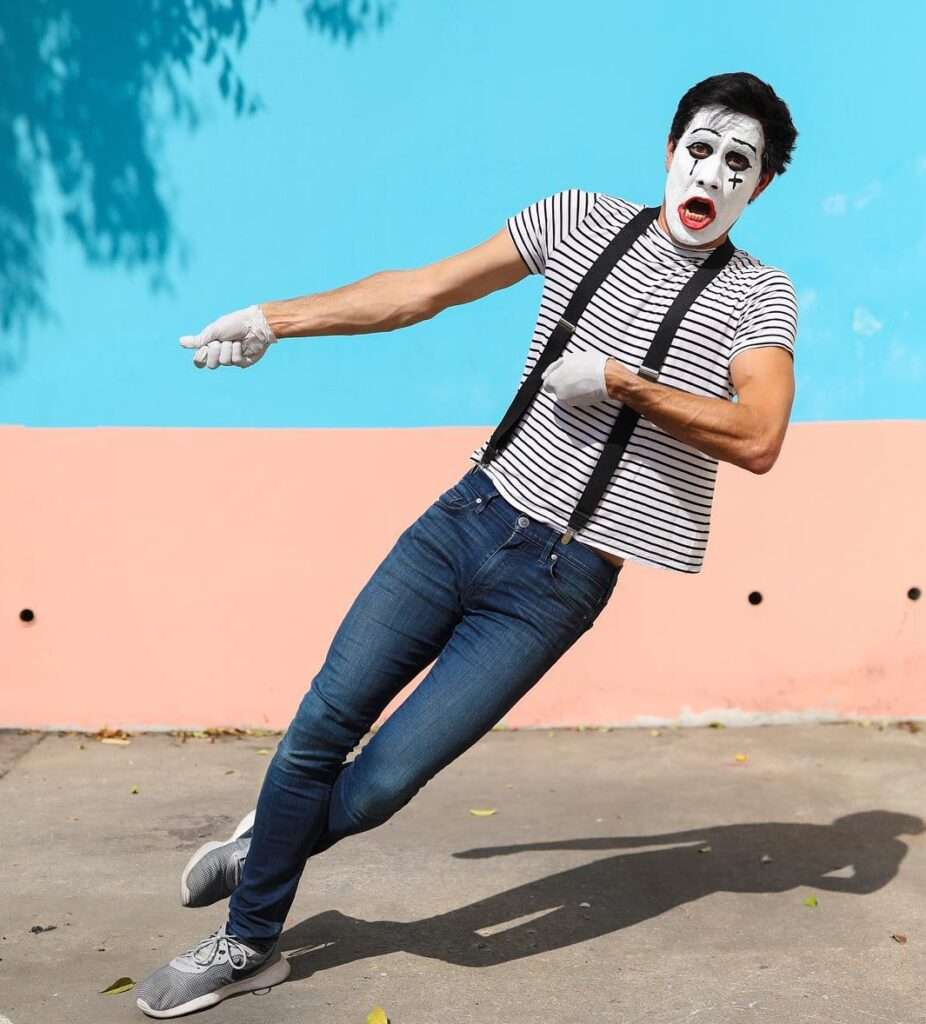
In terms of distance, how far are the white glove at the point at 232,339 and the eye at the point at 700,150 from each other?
3.18 feet

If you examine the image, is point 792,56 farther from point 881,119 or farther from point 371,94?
point 371,94

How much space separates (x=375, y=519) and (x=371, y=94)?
1.54 meters

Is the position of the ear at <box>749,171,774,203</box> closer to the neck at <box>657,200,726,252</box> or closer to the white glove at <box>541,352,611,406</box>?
the neck at <box>657,200,726,252</box>

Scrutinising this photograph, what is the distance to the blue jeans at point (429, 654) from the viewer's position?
3.07 m

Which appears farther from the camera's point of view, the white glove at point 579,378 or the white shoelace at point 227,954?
the white shoelace at point 227,954

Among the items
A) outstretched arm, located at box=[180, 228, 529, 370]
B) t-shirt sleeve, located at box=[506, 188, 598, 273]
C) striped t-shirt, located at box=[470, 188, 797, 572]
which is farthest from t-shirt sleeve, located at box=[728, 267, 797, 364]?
outstretched arm, located at box=[180, 228, 529, 370]

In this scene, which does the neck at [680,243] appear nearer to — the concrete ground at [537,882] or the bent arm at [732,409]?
the bent arm at [732,409]

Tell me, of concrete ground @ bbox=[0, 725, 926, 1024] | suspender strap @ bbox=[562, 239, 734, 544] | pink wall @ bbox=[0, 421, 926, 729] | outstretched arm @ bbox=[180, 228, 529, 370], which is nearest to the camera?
suspender strap @ bbox=[562, 239, 734, 544]

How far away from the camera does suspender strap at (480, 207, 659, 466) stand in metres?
3.10

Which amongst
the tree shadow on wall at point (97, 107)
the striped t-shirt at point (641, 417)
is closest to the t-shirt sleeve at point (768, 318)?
the striped t-shirt at point (641, 417)

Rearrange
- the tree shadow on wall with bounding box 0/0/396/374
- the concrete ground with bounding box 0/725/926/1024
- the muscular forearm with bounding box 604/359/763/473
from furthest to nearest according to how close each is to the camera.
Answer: the tree shadow on wall with bounding box 0/0/396/374
the concrete ground with bounding box 0/725/926/1024
the muscular forearm with bounding box 604/359/763/473

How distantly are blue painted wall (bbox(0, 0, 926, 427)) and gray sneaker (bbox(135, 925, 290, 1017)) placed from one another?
2699 millimetres

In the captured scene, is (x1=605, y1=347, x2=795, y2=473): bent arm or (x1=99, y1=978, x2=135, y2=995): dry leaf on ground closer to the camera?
(x1=605, y1=347, x2=795, y2=473): bent arm

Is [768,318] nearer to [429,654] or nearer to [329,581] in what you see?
[429,654]
